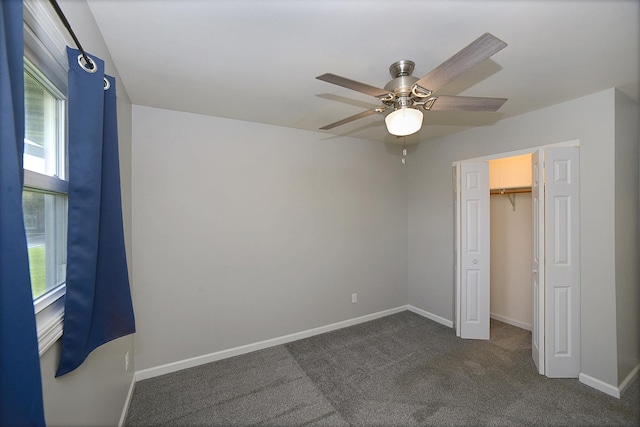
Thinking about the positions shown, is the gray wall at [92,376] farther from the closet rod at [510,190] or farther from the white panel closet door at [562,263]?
the closet rod at [510,190]

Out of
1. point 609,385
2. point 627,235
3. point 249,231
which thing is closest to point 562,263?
point 627,235

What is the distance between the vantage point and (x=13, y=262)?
702 mm

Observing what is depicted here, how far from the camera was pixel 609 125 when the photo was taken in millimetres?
2266

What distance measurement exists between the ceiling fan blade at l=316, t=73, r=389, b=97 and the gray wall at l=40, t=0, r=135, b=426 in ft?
3.75

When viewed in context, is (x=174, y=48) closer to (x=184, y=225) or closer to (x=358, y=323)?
(x=184, y=225)

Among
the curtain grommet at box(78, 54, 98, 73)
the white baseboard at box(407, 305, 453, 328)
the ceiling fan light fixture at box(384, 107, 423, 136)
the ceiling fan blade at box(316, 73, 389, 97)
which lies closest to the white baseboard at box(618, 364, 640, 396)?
the white baseboard at box(407, 305, 453, 328)

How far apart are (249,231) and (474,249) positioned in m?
2.65

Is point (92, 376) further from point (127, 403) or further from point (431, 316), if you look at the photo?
point (431, 316)

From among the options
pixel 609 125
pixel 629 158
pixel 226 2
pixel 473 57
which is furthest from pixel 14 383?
pixel 629 158

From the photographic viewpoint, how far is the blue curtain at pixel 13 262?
679 millimetres

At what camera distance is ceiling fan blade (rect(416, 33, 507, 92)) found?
109cm

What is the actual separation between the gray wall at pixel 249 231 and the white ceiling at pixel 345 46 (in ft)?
1.72

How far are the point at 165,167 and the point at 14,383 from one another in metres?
2.20

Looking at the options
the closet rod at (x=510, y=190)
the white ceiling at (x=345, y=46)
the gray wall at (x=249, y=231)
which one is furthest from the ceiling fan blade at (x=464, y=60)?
the closet rod at (x=510, y=190)
